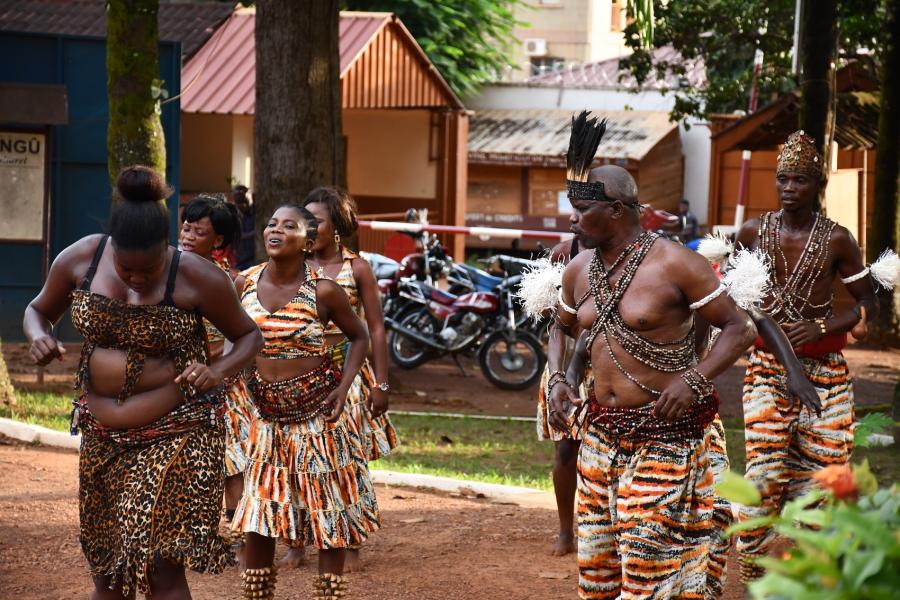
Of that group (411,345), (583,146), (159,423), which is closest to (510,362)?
(411,345)

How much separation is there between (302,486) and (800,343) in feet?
7.98

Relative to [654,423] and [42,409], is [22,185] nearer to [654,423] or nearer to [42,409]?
[42,409]

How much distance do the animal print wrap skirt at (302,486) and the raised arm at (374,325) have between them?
1.31 feet

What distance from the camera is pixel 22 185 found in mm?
17047

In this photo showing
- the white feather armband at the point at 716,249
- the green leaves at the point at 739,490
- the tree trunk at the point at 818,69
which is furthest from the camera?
the tree trunk at the point at 818,69

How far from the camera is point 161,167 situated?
41.6 ft

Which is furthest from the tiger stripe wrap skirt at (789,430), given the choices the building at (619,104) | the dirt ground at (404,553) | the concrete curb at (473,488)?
the building at (619,104)

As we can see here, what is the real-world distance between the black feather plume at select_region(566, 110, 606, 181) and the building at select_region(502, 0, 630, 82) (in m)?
43.7

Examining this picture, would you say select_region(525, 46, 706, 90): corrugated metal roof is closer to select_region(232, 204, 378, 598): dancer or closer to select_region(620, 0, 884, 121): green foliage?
select_region(620, 0, 884, 121): green foliage

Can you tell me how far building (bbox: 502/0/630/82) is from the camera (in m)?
48.5

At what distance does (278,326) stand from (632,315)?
1.81 meters

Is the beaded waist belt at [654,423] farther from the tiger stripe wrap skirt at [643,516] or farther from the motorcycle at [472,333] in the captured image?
the motorcycle at [472,333]

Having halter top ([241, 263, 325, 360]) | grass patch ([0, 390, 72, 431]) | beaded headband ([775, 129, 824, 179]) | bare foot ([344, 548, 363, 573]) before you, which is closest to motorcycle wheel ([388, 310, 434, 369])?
grass patch ([0, 390, 72, 431])

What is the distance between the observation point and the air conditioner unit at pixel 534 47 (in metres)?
48.3
